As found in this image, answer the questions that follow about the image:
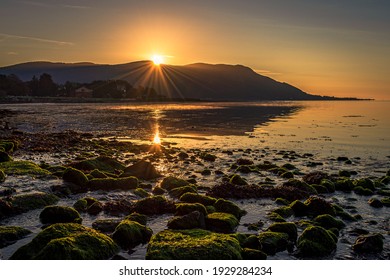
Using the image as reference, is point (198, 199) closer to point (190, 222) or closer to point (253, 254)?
point (190, 222)

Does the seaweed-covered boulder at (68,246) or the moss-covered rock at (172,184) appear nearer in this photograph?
the seaweed-covered boulder at (68,246)

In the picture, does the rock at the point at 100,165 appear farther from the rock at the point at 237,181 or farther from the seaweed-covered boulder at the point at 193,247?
the seaweed-covered boulder at the point at 193,247

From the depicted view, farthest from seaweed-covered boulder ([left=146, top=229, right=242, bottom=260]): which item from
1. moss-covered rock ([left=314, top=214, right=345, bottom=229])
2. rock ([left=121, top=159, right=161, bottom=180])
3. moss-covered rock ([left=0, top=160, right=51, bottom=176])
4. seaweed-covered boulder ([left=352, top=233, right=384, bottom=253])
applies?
moss-covered rock ([left=0, top=160, right=51, bottom=176])

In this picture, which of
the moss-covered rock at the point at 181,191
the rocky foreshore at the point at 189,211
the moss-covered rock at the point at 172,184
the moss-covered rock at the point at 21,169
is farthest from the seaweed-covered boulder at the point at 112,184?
the moss-covered rock at the point at 21,169

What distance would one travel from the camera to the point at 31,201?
11.9 metres

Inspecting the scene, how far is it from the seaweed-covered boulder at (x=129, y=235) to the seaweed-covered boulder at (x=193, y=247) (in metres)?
0.67

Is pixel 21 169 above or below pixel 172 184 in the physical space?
above

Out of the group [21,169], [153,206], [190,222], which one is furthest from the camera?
[21,169]

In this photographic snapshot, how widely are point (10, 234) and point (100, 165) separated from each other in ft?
30.5

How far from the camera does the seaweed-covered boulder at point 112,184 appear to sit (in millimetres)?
14906

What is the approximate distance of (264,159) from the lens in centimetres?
2406

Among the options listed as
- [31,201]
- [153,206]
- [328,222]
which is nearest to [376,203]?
[328,222]

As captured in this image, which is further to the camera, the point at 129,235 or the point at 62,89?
the point at 62,89
